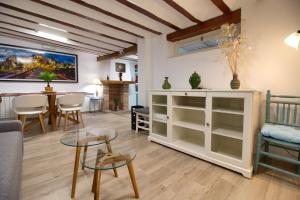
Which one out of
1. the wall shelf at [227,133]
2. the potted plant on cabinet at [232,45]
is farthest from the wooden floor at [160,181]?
the potted plant on cabinet at [232,45]

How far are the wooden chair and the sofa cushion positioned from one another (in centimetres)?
196

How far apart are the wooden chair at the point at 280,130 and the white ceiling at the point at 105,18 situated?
54.6 inches

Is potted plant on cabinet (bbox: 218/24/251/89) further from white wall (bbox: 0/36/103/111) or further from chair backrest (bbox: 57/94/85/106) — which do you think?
white wall (bbox: 0/36/103/111)

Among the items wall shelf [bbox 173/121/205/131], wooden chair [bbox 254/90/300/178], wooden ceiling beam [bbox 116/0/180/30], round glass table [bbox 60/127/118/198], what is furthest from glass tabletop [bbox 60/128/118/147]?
wooden ceiling beam [bbox 116/0/180/30]

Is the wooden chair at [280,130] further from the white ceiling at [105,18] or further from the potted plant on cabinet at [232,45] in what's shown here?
the white ceiling at [105,18]

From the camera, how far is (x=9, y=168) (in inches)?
34.6

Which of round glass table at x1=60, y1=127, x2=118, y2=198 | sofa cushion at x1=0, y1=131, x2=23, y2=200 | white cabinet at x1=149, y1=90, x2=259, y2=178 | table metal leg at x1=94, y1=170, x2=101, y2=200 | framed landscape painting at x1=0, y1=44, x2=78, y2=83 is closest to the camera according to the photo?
sofa cushion at x1=0, y1=131, x2=23, y2=200

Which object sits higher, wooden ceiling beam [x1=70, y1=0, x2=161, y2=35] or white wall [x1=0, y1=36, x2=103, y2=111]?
wooden ceiling beam [x1=70, y1=0, x2=161, y2=35]

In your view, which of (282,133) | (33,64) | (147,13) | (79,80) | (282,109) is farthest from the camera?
(79,80)

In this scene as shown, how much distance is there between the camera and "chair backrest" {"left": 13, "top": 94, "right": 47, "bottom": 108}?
8.92 feet

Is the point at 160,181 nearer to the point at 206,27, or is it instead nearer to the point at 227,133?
the point at 227,133

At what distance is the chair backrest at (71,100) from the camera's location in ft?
10.6

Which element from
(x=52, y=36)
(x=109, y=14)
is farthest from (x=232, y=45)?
(x=52, y=36)

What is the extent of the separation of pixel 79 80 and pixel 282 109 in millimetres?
5309
